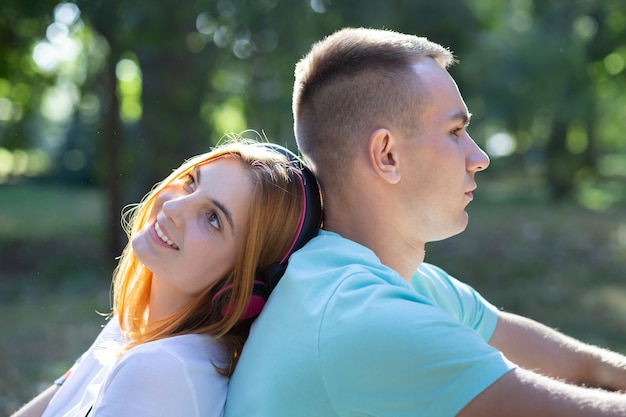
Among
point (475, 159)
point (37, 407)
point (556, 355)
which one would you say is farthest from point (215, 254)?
point (556, 355)

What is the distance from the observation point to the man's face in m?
2.08

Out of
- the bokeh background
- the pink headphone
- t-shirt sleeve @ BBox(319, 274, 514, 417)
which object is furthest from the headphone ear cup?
the bokeh background

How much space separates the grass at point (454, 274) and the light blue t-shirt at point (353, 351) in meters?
4.33

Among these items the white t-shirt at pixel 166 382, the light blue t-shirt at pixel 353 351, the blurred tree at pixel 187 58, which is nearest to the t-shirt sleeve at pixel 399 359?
the light blue t-shirt at pixel 353 351

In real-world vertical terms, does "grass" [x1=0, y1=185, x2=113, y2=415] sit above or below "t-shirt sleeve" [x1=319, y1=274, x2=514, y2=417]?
below

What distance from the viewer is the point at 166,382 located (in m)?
1.74

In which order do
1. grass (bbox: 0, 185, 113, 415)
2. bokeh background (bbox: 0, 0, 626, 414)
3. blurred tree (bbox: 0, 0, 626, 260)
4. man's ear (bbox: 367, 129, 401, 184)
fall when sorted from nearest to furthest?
man's ear (bbox: 367, 129, 401, 184), grass (bbox: 0, 185, 113, 415), bokeh background (bbox: 0, 0, 626, 414), blurred tree (bbox: 0, 0, 626, 260)

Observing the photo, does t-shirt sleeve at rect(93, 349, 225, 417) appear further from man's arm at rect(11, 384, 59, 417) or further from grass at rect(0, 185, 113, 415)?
grass at rect(0, 185, 113, 415)

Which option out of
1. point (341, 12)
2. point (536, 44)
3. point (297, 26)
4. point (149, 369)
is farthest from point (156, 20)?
point (536, 44)

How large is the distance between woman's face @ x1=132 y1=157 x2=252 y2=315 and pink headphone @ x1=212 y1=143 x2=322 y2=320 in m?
0.09

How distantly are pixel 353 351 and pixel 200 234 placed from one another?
0.62 metres

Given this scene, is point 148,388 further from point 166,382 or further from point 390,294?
point 390,294

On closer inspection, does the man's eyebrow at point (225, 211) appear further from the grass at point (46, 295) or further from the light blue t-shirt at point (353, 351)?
the grass at point (46, 295)

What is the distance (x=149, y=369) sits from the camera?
1.74m
